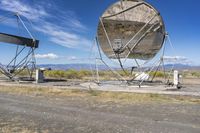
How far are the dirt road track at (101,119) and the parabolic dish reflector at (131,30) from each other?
11.4 metres

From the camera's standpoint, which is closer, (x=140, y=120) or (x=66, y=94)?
(x=140, y=120)

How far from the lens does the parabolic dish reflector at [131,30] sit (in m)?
26.6

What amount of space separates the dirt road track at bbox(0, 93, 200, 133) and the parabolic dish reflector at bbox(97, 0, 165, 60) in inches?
449

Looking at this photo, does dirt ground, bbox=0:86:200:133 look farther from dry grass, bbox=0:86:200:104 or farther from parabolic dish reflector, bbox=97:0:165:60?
parabolic dish reflector, bbox=97:0:165:60

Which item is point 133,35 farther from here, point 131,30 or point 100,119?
point 100,119

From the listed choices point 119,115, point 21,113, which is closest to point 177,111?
point 119,115

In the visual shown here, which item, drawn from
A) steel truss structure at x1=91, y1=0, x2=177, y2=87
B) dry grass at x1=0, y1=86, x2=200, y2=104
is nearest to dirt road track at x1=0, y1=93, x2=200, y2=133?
dry grass at x1=0, y1=86, x2=200, y2=104

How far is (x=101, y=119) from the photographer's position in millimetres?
12203

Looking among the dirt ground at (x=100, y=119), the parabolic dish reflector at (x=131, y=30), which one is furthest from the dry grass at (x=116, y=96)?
the parabolic dish reflector at (x=131, y=30)

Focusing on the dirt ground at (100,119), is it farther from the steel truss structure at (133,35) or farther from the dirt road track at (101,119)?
the steel truss structure at (133,35)

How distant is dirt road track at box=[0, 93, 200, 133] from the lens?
10461 millimetres

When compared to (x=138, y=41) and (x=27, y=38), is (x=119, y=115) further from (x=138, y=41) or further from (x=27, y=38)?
(x=27, y=38)

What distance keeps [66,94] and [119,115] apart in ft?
31.8

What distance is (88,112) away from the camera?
46.1 feet
